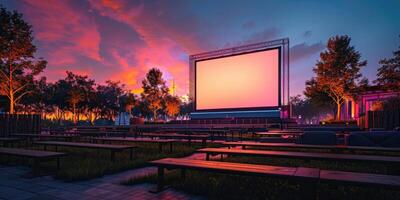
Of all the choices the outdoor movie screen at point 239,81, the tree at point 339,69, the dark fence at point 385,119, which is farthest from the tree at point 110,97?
the dark fence at point 385,119

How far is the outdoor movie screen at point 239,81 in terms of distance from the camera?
22.4 meters

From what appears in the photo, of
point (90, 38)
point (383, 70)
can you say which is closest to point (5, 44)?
point (90, 38)

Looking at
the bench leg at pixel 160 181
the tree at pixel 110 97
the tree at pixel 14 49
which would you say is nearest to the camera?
the bench leg at pixel 160 181

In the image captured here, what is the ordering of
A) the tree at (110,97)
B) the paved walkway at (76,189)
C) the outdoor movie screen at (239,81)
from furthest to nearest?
the tree at (110,97), the outdoor movie screen at (239,81), the paved walkway at (76,189)

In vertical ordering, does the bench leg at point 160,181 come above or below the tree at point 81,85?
below

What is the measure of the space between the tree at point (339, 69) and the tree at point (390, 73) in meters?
4.23

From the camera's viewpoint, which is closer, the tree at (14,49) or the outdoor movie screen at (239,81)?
the tree at (14,49)

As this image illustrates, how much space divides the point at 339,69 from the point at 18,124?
1128 inches

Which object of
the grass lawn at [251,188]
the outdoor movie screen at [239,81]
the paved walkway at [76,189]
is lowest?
the paved walkway at [76,189]

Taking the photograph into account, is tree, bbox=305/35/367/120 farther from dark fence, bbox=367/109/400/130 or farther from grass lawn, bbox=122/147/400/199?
grass lawn, bbox=122/147/400/199

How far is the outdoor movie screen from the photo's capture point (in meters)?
22.4

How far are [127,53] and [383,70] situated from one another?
74.6ft

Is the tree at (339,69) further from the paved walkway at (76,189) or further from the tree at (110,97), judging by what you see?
the tree at (110,97)

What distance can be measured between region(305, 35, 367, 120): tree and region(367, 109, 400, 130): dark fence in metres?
13.6
